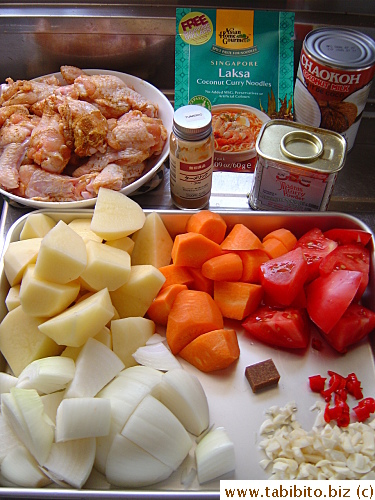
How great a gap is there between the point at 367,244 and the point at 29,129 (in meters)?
1.13

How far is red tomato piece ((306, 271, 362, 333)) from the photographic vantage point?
4.11 ft

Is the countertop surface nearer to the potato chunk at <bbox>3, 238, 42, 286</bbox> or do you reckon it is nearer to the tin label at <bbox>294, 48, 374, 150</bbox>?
the tin label at <bbox>294, 48, 374, 150</bbox>

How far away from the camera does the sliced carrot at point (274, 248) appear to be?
56.0 inches

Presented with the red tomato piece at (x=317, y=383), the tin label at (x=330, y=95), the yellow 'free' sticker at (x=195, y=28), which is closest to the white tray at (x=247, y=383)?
the red tomato piece at (x=317, y=383)

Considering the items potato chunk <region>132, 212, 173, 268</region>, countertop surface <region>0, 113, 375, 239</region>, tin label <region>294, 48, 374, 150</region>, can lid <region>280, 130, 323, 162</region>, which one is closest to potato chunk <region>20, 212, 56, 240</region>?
countertop surface <region>0, 113, 375, 239</region>

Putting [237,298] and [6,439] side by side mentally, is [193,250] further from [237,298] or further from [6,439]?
[6,439]

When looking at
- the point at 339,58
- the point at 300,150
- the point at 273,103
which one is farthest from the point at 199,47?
the point at 300,150

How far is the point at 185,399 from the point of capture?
1.14 metres

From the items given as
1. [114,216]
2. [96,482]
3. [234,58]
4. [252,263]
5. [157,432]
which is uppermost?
[234,58]

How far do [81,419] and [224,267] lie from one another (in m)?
0.56

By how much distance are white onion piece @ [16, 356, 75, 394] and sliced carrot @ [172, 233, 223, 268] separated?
431mm

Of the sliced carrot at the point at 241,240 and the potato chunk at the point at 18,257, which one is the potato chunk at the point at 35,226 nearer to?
the potato chunk at the point at 18,257

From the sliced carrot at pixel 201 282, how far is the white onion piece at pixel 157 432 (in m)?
0.40

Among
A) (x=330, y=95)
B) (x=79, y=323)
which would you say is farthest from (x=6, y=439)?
(x=330, y=95)
